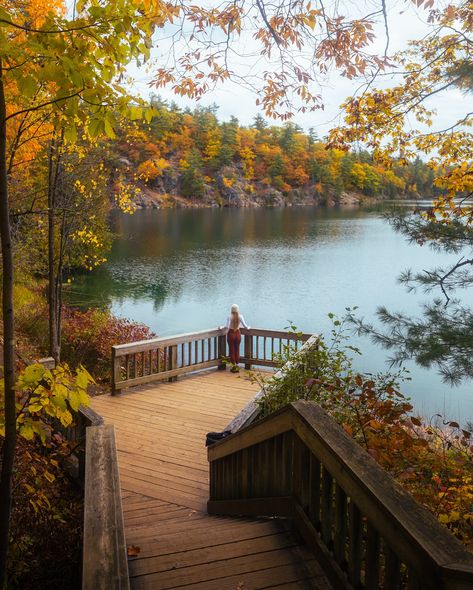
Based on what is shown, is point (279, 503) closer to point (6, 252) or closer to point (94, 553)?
point (94, 553)

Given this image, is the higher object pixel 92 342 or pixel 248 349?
pixel 248 349

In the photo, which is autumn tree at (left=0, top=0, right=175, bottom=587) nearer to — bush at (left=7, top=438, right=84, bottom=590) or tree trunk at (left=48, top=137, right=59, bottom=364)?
bush at (left=7, top=438, right=84, bottom=590)

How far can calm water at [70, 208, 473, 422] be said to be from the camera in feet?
63.2

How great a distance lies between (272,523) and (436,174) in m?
6.35

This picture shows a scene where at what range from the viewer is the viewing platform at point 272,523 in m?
1.75

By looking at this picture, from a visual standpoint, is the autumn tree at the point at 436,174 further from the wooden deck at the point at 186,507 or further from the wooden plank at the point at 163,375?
the wooden plank at the point at 163,375

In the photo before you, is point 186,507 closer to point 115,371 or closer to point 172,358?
point 115,371

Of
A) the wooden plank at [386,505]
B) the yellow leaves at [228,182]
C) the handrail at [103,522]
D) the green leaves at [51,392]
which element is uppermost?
the yellow leaves at [228,182]

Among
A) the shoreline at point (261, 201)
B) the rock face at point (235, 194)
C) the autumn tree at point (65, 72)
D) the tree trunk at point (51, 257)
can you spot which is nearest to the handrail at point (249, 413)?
the autumn tree at point (65, 72)

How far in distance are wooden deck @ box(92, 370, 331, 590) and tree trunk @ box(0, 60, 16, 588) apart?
763mm

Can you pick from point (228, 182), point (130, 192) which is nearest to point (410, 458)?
point (130, 192)

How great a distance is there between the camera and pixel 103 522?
97.6 inches

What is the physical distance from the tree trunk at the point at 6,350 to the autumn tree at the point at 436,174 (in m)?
3.40

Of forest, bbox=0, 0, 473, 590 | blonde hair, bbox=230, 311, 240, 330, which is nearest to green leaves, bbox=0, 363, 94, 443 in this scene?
forest, bbox=0, 0, 473, 590
